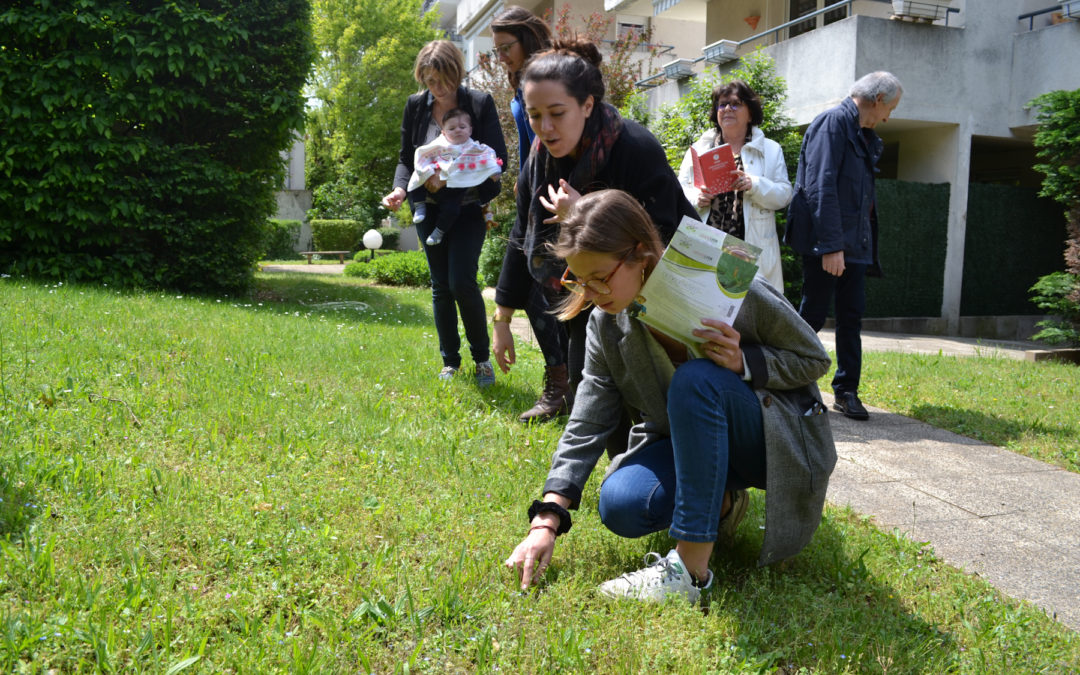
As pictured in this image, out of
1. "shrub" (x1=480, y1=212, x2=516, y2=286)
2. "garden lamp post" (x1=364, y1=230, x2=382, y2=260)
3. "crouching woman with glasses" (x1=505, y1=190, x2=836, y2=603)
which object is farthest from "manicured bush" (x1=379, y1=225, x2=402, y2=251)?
"crouching woman with glasses" (x1=505, y1=190, x2=836, y2=603)

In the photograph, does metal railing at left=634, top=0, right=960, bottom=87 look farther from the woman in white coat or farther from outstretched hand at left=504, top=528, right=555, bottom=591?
outstretched hand at left=504, top=528, right=555, bottom=591

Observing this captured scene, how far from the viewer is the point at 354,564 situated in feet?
7.77

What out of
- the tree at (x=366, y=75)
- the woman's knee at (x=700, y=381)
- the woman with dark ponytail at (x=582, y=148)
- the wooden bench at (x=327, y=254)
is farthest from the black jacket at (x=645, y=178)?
the tree at (x=366, y=75)

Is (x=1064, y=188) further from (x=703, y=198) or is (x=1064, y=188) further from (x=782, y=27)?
(x=703, y=198)

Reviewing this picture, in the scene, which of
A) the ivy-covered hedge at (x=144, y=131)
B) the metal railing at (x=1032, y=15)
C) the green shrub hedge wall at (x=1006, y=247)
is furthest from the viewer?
the green shrub hedge wall at (x=1006, y=247)

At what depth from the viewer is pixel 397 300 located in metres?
10.9

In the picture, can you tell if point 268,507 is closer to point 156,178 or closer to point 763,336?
point 763,336

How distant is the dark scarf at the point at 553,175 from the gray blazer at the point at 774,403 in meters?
0.72

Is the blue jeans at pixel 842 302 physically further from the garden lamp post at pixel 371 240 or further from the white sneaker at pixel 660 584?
the garden lamp post at pixel 371 240

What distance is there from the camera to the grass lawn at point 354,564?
200 cm

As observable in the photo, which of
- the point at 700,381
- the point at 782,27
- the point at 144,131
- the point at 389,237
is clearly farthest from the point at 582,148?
the point at 389,237

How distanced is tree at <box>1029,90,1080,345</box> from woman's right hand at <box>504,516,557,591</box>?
320 inches

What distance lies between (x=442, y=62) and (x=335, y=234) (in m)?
24.7

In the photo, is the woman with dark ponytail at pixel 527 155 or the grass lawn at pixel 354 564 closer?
the grass lawn at pixel 354 564
